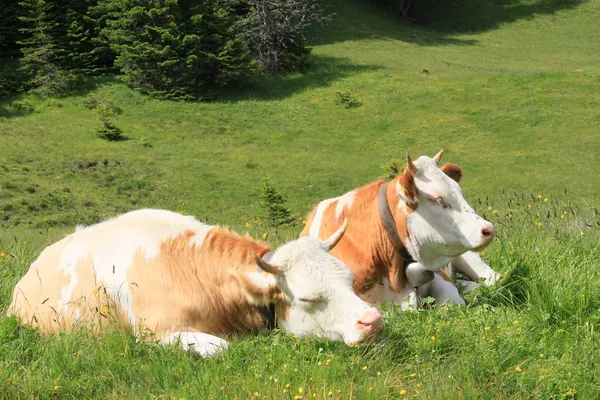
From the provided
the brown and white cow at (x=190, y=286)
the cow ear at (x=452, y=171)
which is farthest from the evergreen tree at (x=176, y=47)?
the brown and white cow at (x=190, y=286)

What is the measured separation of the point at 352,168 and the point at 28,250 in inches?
970

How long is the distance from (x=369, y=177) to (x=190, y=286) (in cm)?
2614

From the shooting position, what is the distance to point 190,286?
18.1 feet

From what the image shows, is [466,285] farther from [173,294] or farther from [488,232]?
[173,294]

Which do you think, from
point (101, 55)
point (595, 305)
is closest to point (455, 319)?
point (595, 305)

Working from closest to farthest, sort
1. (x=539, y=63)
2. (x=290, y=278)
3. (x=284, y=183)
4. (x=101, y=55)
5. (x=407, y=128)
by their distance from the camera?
(x=290, y=278) → (x=284, y=183) → (x=407, y=128) → (x=101, y=55) → (x=539, y=63)

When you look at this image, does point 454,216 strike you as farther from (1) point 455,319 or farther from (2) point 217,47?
(2) point 217,47

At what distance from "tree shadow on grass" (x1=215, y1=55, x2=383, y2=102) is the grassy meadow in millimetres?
165

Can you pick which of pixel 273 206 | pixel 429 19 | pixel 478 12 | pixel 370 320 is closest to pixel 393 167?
pixel 273 206

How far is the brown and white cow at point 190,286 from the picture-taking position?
16.8 ft

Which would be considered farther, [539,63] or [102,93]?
[539,63]

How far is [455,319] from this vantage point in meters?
5.56

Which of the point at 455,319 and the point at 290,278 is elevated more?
the point at 290,278

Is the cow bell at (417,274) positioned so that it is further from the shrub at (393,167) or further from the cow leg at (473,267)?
the shrub at (393,167)
